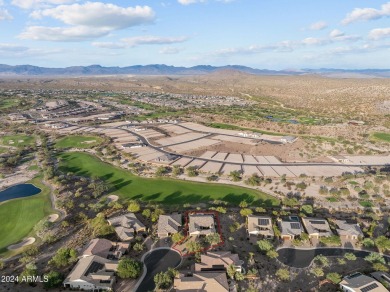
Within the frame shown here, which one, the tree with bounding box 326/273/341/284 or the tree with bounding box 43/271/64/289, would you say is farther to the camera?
the tree with bounding box 326/273/341/284

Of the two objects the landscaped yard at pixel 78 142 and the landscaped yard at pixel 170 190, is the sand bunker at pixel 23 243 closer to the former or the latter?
the landscaped yard at pixel 170 190

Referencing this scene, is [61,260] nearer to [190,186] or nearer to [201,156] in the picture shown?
[190,186]

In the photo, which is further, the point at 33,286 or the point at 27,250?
the point at 27,250

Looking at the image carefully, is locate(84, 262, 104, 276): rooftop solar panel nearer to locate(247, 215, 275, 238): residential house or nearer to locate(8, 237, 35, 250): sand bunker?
locate(8, 237, 35, 250): sand bunker

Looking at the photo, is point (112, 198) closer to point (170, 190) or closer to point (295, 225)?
point (170, 190)

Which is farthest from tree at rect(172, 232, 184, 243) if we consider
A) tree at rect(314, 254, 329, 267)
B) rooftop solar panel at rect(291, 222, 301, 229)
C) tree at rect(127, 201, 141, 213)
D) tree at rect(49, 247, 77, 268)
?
tree at rect(314, 254, 329, 267)

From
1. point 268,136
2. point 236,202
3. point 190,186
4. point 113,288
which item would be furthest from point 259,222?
point 268,136
